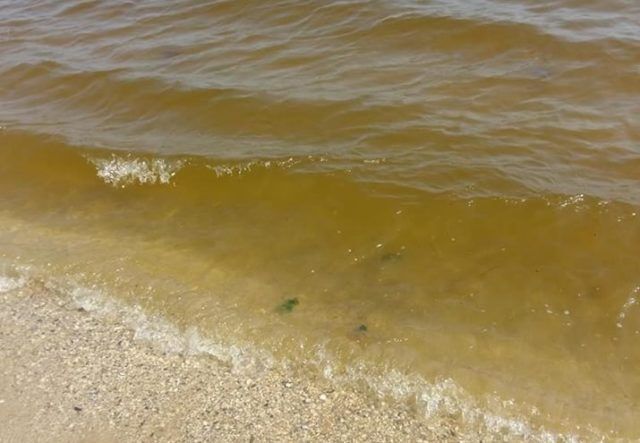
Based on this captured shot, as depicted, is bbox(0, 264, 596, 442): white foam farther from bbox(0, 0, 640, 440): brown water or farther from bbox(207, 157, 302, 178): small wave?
bbox(207, 157, 302, 178): small wave

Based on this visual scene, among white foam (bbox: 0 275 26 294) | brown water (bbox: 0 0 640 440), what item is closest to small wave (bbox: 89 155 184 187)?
brown water (bbox: 0 0 640 440)

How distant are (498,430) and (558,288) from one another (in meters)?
1.50

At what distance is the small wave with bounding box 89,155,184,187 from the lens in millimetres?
6805

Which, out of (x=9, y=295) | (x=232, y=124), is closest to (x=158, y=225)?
(x=9, y=295)

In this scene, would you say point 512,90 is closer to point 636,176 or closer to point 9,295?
point 636,176

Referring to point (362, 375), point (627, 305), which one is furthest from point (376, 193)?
point (627, 305)

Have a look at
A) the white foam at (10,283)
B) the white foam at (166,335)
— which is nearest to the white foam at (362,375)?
the white foam at (166,335)

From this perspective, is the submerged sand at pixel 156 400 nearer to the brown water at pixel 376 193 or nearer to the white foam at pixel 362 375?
the white foam at pixel 362 375

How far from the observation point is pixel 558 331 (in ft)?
15.4

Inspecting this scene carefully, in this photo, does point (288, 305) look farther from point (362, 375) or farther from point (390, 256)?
point (390, 256)

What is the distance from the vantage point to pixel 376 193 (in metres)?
6.22

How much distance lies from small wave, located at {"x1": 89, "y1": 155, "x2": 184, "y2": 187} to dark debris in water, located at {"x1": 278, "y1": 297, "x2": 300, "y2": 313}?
2.34 meters

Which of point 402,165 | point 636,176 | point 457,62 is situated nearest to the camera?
point 636,176

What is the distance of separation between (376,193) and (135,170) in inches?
101
